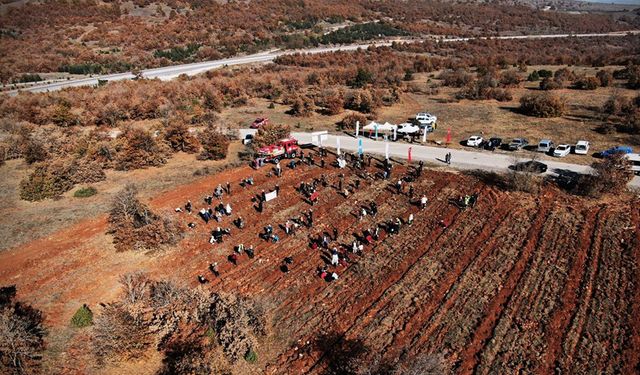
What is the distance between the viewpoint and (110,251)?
71.9 feet

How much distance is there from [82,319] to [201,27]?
96.2 m

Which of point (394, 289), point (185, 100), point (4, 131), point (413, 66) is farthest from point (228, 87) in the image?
point (394, 289)

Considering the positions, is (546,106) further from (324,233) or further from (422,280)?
(422,280)

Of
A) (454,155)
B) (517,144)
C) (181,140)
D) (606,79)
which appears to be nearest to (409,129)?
(454,155)

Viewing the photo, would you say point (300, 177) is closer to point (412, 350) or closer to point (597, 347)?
point (412, 350)

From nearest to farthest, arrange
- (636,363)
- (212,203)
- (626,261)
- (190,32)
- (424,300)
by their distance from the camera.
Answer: (636,363), (424,300), (626,261), (212,203), (190,32)

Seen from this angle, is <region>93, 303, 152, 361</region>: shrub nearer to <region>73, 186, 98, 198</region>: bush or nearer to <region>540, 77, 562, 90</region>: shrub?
<region>73, 186, 98, 198</region>: bush

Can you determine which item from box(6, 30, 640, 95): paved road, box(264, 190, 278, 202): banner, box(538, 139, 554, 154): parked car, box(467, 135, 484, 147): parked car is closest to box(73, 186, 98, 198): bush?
box(264, 190, 278, 202): banner

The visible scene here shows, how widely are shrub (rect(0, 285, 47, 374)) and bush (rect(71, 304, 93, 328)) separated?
3.54ft

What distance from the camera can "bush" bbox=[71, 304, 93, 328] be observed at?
16.8 m

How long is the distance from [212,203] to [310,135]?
16.0 m

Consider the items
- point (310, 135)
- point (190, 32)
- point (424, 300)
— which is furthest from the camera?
point (190, 32)

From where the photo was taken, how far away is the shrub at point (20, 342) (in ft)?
46.3

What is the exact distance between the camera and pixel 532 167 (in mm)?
28938
